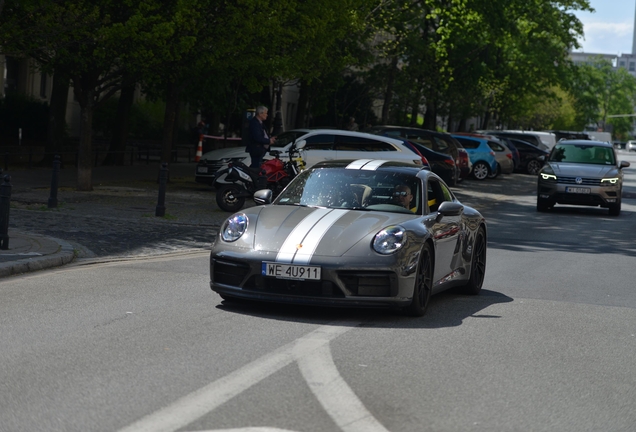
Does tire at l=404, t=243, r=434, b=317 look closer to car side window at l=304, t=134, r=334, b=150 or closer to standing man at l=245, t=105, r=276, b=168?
standing man at l=245, t=105, r=276, b=168

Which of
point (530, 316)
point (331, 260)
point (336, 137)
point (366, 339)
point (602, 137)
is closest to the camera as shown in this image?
point (366, 339)

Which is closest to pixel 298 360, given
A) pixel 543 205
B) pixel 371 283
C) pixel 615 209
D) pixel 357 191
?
pixel 371 283

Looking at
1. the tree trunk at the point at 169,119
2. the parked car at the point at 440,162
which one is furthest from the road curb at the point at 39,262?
the parked car at the point at 440,162

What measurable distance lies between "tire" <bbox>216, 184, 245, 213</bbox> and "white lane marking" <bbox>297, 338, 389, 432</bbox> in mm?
12645

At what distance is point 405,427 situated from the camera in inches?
216

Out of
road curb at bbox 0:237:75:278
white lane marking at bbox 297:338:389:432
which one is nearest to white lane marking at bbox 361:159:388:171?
white lane marking at bbox 297:338:389:432

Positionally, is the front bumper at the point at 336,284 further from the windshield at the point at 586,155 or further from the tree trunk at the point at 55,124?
the tree trunk at the point at 55,124

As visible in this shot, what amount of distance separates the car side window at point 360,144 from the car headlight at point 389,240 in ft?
56.1

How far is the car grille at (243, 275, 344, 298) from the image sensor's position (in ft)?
28.5

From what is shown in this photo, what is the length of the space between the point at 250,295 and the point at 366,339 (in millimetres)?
1247

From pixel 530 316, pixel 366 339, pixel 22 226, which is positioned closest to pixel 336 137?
pixel 22 226

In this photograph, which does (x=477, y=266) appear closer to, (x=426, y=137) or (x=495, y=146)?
(x=426, y=137)

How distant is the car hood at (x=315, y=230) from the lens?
342 inches

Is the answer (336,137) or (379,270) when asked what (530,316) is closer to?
(379,270)
